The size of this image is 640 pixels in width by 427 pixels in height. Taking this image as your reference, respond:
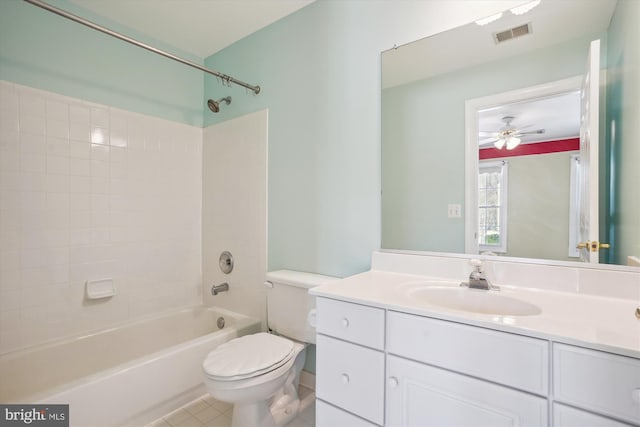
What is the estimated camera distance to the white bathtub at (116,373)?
1.36 m

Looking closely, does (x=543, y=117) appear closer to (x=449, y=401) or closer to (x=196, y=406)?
(x=449, y=401)

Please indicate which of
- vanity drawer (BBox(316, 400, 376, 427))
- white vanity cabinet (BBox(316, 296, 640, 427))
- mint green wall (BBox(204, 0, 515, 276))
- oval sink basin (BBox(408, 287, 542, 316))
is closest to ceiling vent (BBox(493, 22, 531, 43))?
mint green wall (BBox(204, 0, 515, 276))

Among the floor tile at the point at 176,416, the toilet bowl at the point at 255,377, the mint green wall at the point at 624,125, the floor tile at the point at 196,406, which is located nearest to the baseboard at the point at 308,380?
the toilet bowl at the point at 255,377

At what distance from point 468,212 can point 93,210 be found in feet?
7.28

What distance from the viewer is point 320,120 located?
1.80 meters

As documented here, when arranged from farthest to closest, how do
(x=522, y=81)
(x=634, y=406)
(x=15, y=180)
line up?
(x=15, y=180) < (x=522, y=81) < (x=634, y=406)

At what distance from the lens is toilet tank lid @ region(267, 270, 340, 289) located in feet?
5.38

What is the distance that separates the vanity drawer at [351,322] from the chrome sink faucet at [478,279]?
0.45m

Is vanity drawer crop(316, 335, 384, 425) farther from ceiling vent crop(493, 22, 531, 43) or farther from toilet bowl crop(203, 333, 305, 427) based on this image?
ceiling vent crop(493, 22, 531, 43)

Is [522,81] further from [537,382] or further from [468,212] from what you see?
[537,382]

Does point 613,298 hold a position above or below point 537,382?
above

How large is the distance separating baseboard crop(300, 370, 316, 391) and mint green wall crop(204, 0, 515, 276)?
0.66 m

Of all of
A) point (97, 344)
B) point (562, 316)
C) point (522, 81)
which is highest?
point (522, 81)

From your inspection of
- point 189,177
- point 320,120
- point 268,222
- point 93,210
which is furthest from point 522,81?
point 93,210
